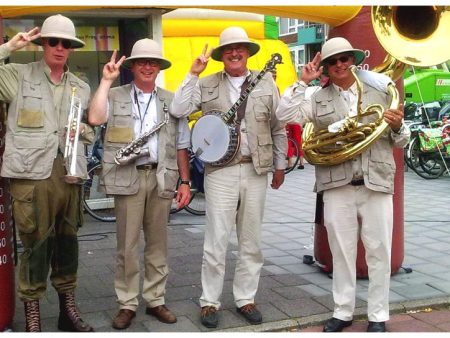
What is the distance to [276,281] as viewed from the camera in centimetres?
506

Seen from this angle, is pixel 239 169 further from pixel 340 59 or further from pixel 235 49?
pixel 340 59

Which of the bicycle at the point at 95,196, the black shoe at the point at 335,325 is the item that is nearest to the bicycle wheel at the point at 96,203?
the bicycle at the point at 95,196

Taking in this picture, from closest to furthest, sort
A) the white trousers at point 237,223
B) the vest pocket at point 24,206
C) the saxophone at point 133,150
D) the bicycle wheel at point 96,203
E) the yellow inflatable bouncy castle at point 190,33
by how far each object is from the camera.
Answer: the vest pocket at point 24,206 → the saxophone at point 133,150 → the white trousers at point 237,223 → the bicycle wheel at point 96,203 → the yellow inflatable bouncy castle at point 190,33

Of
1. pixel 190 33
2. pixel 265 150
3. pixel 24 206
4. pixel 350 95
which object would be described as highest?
pixel 190 33

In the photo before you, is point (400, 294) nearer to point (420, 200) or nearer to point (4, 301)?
point (4, 301)

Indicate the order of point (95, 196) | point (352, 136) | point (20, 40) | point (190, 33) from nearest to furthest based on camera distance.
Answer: point (20, 40) → point (352, 136) → point (95, 196) → point (190, 33)

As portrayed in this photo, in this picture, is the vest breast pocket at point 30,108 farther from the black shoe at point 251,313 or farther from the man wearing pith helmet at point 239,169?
the black shoe at point 251,313

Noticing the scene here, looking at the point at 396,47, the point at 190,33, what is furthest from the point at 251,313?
the point at 190,33

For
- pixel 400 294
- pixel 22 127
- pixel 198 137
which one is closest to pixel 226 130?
pixel 198 137

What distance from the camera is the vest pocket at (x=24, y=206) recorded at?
3.55 metres

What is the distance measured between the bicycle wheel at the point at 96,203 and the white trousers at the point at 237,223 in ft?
12.5

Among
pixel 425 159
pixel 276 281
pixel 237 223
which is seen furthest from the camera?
pixel 425 159

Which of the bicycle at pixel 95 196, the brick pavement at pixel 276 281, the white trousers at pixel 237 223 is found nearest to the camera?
the white trousers at pixel 237 223

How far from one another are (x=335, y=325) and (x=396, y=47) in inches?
76.4
